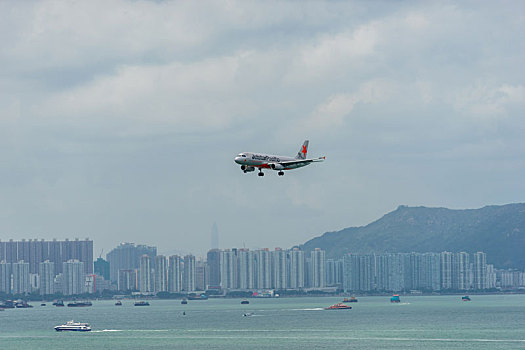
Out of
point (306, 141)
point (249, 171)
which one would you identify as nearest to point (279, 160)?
point (249, 171)

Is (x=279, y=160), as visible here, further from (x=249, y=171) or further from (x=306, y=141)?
(x=306, y=141)

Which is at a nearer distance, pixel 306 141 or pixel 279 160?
pixel 279 160

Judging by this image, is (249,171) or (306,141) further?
(306,141)
